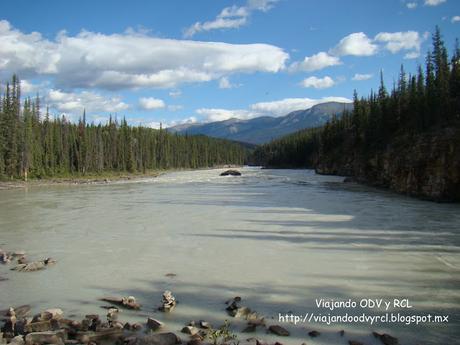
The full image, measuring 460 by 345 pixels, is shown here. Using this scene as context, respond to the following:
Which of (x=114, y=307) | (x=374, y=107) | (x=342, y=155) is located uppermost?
(x=374, y=107)

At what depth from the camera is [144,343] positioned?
344 inches

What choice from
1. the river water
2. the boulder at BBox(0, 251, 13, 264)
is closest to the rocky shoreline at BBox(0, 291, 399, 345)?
the river water

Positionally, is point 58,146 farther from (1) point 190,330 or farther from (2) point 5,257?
(1) point 190,330

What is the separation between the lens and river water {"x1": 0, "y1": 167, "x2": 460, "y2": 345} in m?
11.2

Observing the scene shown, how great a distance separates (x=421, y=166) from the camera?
43469 millimetres

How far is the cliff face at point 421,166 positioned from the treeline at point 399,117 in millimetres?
1838

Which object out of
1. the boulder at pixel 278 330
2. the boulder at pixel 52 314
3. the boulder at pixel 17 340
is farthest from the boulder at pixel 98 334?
the boulder at pixel 278 330

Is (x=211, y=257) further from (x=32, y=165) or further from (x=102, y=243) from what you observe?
(x=32, y=165)

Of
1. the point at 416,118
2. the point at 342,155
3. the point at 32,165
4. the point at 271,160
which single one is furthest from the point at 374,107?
the point at 271,160

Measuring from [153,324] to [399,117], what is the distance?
228 ft

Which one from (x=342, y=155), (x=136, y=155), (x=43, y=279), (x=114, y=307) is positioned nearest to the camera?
(x=114, y=307)

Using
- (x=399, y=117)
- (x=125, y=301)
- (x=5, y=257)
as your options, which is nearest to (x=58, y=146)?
(x=399, y=117)

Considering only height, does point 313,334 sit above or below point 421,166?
below

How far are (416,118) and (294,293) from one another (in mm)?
52572
